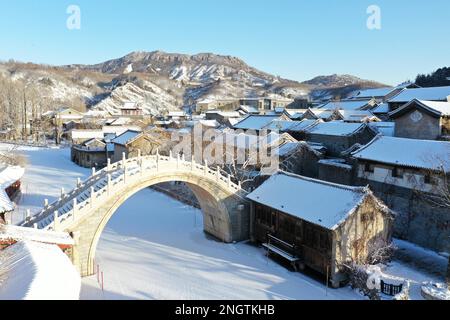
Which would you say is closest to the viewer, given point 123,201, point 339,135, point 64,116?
point 123,201

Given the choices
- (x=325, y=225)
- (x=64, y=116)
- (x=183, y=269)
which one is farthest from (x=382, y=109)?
(x=64, y=116)

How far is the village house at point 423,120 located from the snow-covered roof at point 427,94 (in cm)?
717

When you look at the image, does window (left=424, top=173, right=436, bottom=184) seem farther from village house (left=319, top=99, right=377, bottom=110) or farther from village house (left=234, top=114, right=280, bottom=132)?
village house (left=319, top=99, right=377, bottom=110)

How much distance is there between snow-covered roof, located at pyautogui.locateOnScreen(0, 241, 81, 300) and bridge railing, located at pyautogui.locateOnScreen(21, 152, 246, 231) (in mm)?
3737

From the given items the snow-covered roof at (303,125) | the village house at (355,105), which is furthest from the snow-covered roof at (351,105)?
the snow-covered roof at (303,125)

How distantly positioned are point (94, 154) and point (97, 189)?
29.1 meters

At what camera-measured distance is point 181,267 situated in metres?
19.9

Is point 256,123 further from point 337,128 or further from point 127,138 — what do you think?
point 127,138

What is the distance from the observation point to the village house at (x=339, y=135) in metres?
35.0

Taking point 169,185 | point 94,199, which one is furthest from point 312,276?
point 169,185

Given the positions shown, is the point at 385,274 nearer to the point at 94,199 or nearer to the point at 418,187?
the point at 418,187

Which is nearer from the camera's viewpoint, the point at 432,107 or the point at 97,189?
the point at 97,189

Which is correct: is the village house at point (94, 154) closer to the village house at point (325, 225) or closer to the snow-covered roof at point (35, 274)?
the village house at point (325, 225)

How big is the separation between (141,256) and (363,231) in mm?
11609
